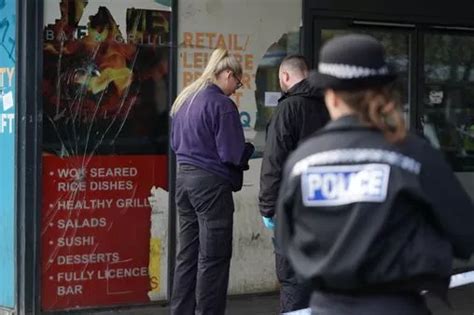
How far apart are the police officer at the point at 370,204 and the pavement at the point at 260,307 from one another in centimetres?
416

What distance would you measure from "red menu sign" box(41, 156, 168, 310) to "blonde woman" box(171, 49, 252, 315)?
107 centimetres

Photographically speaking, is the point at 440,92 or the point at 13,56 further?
the point at 440,92

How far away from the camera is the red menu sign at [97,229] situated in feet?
21.2

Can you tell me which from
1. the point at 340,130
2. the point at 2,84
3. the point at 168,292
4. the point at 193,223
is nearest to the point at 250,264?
the point at 168,292

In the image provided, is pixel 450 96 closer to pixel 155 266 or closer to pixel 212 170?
pixel 155 266

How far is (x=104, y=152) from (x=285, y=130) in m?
1.78

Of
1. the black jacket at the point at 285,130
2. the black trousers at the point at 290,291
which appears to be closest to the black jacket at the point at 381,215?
the black jacket at the point at 285,130

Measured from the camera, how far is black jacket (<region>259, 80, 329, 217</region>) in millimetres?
5297

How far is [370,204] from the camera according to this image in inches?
98.3

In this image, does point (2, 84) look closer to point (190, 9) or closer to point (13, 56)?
point (13, 56)

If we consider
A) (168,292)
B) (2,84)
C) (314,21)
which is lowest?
(168,292)

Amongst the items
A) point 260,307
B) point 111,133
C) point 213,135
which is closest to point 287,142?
point 213,135

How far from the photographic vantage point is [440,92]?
8344 millimetres

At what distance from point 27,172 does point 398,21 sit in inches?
138
